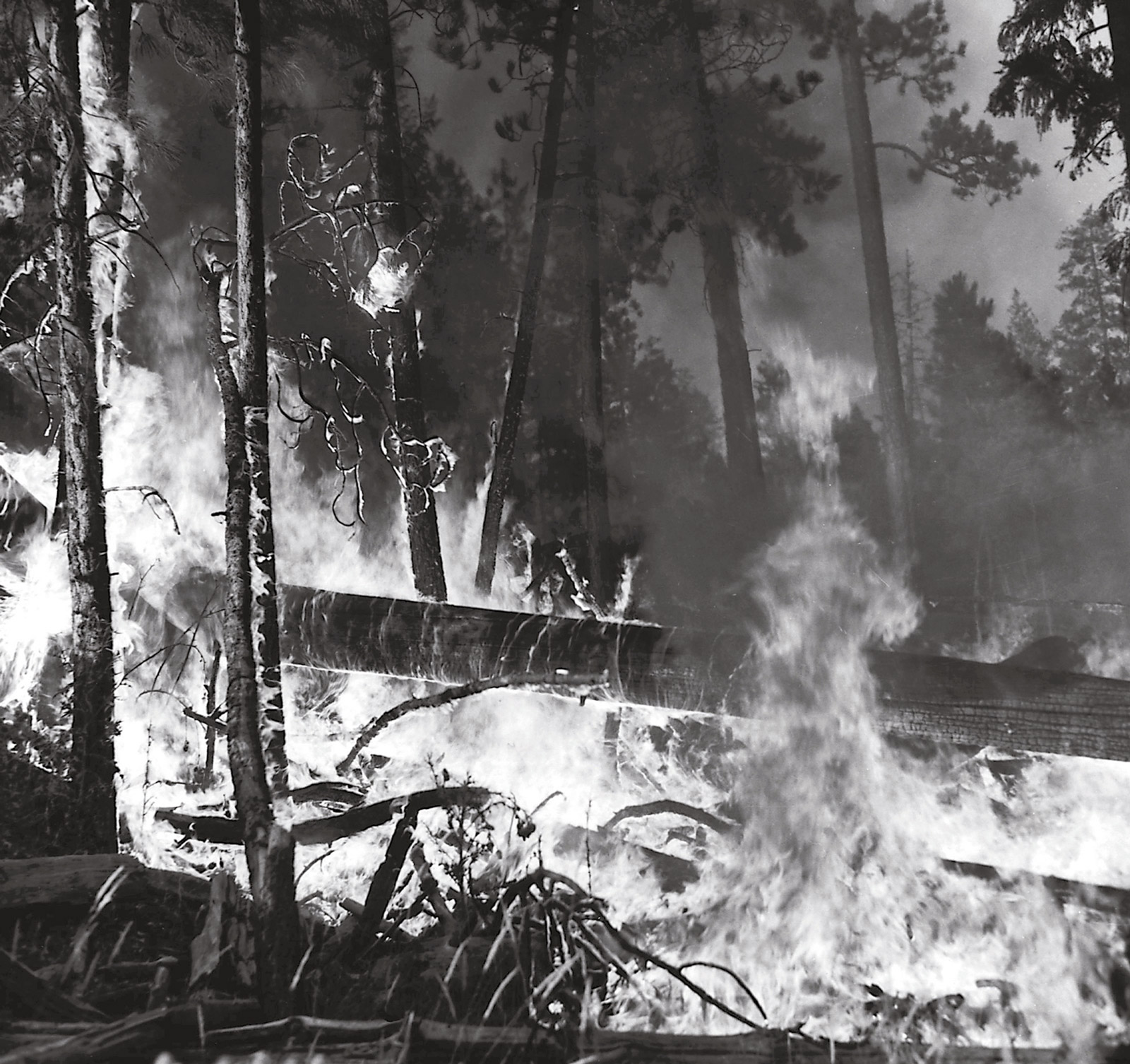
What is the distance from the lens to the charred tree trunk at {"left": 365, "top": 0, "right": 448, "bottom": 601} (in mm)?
7023

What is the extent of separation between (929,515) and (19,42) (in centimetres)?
998

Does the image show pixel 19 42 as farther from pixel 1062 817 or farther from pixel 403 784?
pixel 1062 817

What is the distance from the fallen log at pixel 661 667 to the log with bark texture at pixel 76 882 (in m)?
2.08

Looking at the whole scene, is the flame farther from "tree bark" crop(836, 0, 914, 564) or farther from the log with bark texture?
"tree bark" crop(836, 0, 914, 564)

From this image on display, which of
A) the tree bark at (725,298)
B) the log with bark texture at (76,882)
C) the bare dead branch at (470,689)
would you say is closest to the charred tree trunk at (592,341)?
the tree bark at (725,298)

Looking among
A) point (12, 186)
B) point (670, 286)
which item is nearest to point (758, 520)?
point (670, 286)

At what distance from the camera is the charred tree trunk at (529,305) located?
8.09 m

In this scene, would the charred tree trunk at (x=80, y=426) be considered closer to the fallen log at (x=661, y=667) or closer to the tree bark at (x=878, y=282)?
the fallen log at (x=661, y=667)

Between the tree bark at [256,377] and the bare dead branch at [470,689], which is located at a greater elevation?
the tree bark at [256,377]

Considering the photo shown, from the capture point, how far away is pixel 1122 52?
5.52 m

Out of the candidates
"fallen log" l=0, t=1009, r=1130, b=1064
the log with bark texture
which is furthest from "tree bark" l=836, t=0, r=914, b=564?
the log with bark texture

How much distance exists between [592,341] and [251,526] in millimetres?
6018

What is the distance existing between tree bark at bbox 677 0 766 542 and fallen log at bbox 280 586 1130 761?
18.7ft

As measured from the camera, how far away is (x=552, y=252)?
8930 mm
